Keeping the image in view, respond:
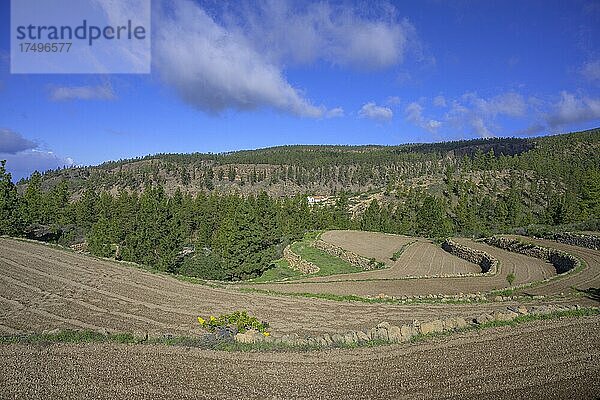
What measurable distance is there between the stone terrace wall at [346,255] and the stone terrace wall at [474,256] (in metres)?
9.71

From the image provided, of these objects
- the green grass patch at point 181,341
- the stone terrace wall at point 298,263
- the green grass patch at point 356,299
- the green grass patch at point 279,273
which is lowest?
the green grass patch at point 279,273

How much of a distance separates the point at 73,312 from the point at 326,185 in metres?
151

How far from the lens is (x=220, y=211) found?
7069 cm

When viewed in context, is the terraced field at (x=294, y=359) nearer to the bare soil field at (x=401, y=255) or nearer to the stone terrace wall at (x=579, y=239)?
the bare soil field at (x=401, y=255)

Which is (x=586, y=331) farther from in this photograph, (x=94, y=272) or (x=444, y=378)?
(x=94, y=272)

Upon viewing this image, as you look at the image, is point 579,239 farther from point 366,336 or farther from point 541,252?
point 366,336

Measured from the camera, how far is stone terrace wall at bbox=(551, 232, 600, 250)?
139 ft

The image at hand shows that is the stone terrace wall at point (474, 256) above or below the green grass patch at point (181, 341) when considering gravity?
below

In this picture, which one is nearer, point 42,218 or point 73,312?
point 73,312

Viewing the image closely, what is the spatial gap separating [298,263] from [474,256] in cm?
1841

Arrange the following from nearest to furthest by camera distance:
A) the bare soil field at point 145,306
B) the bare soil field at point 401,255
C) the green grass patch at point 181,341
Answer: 1. the green grass patch at point 181,341
2. the bare soil field at point 145,306
3. the bare soil field at point 401,255

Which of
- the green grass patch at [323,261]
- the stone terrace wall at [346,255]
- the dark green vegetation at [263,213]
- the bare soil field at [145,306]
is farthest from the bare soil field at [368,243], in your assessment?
the bare soil field at [145,306]

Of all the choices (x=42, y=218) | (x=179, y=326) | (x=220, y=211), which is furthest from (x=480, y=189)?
(x=179, y=326)

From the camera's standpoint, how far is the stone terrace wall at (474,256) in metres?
36.4
